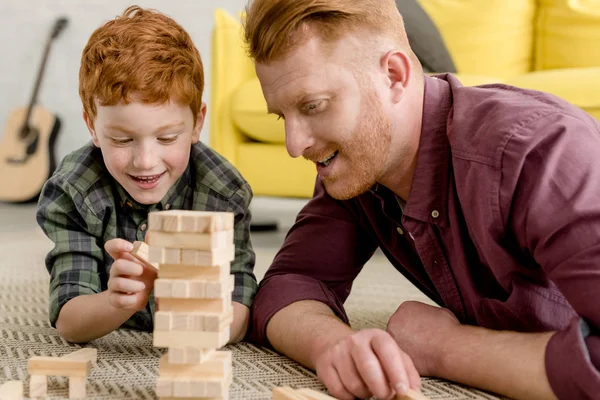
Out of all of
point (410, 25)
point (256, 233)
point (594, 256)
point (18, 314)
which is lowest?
point (256, 233)

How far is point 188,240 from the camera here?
0.74m

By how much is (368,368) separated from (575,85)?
130 cm

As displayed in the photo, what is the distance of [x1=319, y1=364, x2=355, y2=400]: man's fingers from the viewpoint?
0.86 meters

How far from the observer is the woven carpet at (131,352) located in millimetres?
908

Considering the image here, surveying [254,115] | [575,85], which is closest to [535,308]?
[575,85]

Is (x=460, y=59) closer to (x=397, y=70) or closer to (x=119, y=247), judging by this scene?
(x=397, y=70)

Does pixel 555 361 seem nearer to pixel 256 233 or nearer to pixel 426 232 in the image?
pixel 426 232

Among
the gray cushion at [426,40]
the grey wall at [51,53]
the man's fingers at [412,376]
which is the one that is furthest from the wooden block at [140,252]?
the grey wall at [51,53]

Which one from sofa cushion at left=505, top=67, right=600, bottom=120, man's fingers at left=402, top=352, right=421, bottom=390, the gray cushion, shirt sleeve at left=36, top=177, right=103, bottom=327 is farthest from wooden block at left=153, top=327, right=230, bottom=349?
the gray cushion

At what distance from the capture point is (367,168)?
1.03 metres

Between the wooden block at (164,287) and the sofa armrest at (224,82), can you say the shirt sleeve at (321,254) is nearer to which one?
the wooden block at (164,287)

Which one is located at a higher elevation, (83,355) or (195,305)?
(195,305)

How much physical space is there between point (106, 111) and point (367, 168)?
41cm

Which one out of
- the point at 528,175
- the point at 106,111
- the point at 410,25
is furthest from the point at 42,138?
the point at 528,175
